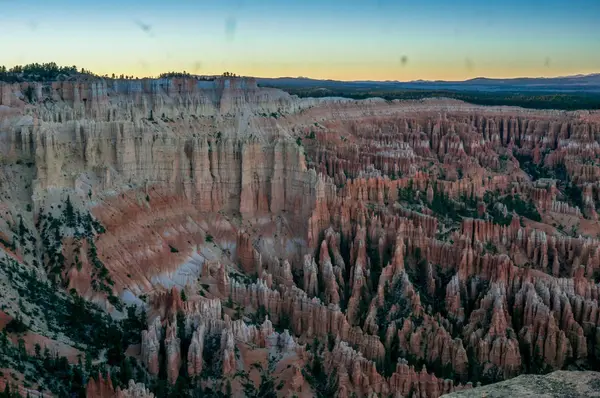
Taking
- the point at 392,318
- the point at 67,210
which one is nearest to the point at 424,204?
the point at 392,318

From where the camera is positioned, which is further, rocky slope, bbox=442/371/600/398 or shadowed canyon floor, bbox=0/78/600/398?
shadowed canyon floor, bbox=0/78/600/398

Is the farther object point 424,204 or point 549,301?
point 424,204

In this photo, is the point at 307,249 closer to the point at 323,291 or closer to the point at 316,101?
the point at 323,291

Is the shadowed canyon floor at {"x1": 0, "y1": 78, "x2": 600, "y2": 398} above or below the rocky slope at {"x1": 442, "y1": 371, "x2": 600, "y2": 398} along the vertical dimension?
below

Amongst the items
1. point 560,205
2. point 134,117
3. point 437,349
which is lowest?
point 437,349

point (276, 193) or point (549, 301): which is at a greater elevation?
point (276, 193)

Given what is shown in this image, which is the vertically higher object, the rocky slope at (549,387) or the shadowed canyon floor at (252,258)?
the rocky slope at (549,387)

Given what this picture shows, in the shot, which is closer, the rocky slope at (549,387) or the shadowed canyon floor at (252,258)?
the rocky slope at (549,387)

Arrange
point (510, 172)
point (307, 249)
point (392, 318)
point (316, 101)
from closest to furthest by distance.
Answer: point (392, 318), point (307, 249), point (510, 172), point (316, 101)
